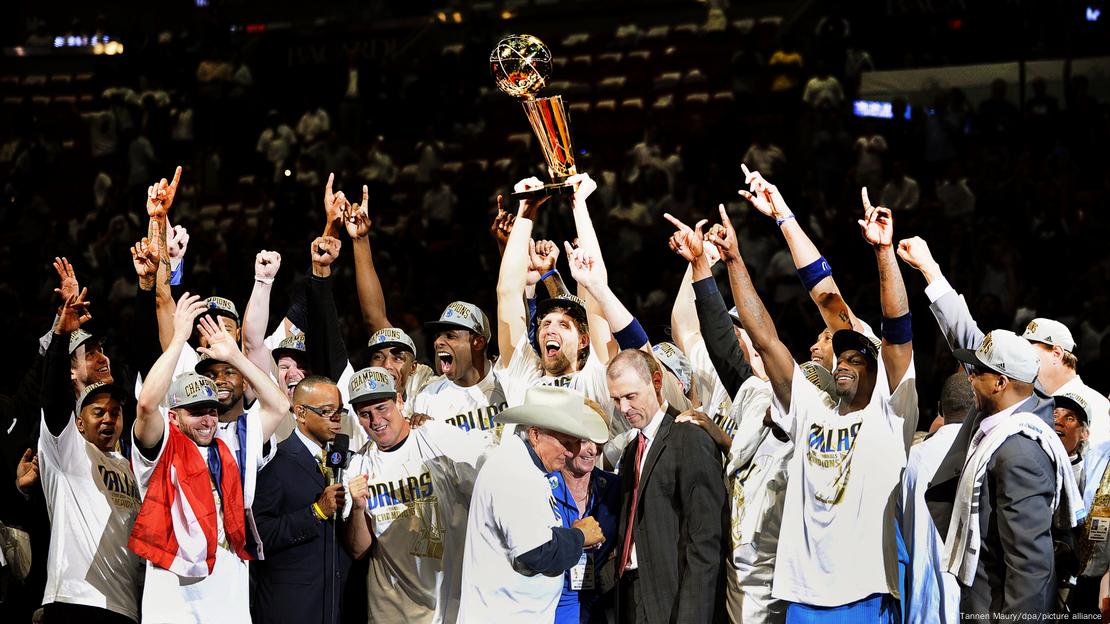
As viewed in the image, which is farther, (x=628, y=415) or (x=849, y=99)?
(x=849, y=99)

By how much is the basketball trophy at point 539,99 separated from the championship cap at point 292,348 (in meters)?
1.88

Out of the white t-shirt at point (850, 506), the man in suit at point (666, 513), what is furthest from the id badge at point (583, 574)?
the white t-shirt at point (850, 506)

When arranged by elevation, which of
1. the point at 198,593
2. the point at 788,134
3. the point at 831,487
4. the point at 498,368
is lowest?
the point at 198,593

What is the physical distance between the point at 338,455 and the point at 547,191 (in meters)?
1.78

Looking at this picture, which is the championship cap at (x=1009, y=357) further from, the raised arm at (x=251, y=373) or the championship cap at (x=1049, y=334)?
the raised arm at (x=251, y=373)

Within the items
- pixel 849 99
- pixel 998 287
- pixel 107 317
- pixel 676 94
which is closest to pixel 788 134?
pixel 849 99

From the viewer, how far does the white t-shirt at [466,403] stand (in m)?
7.36

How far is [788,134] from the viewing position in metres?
15.6

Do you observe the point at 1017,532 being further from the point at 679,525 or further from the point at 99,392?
the point at 99,392

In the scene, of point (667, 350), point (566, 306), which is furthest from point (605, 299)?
point (667, 350)

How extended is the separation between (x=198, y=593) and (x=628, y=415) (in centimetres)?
220

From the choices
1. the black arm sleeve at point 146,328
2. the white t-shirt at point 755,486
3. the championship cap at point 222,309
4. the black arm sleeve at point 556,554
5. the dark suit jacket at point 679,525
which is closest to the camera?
the black arm sleeve at point 556,554

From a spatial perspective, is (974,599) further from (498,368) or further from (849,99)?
(849,99)

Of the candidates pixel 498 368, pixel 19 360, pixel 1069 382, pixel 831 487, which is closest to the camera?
pixel 831 487
